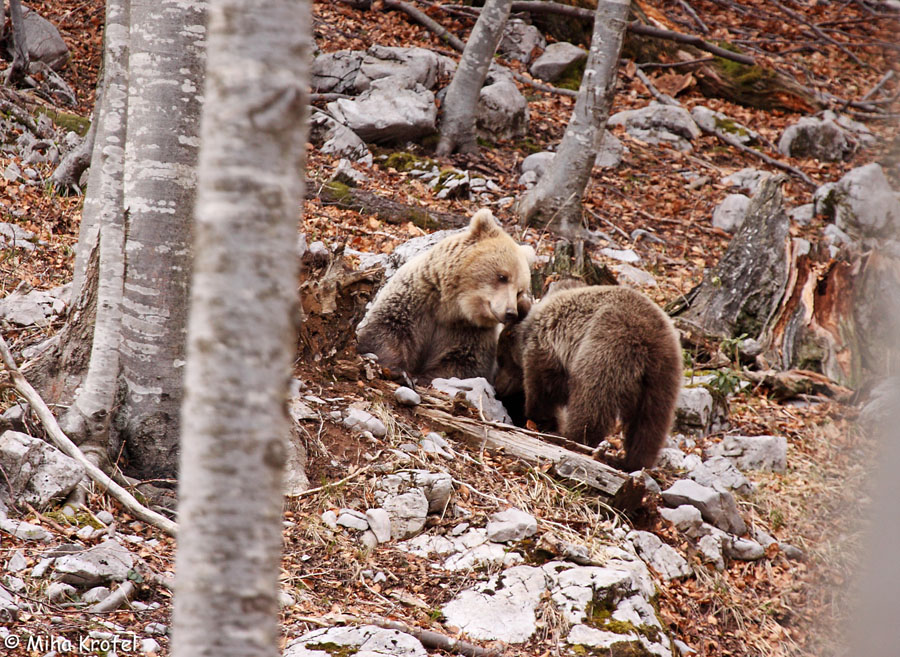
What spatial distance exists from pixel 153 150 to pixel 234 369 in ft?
9.01

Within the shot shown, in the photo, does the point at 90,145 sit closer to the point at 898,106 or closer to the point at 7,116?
the point at 7,116

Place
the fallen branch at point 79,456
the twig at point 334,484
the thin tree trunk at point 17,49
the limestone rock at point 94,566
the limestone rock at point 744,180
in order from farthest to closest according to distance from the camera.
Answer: the limestone rock at point 744,180
the thin tree trunk at point 17,49
the twig at point 334,484
the fallen branch at point 79,456
the limestone rock at point 94,566

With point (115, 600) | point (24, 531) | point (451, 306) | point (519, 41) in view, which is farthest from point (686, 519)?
point (519, 41)

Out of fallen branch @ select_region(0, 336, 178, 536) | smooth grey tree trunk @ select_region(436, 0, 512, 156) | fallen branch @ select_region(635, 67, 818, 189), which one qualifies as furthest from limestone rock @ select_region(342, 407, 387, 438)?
fallen branch @ select_region(635, 67, 818, 189)

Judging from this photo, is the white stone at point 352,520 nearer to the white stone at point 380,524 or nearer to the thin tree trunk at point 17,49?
the white stone at point 380,524

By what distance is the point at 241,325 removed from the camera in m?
1.33

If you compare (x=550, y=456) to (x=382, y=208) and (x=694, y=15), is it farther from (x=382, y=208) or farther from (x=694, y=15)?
(x=694, y=15)

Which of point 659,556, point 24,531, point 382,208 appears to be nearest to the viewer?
point 24,531

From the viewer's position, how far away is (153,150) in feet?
12.2

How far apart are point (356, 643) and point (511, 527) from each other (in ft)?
3.89

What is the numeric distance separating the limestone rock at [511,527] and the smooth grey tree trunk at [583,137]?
20.6ft

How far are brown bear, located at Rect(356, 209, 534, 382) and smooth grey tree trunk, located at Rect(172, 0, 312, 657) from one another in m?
4.21

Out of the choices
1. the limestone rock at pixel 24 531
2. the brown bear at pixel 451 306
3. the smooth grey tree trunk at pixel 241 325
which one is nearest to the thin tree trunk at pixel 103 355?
the limestone rock at pixel 24 531

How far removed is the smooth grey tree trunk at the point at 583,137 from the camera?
9.77m
